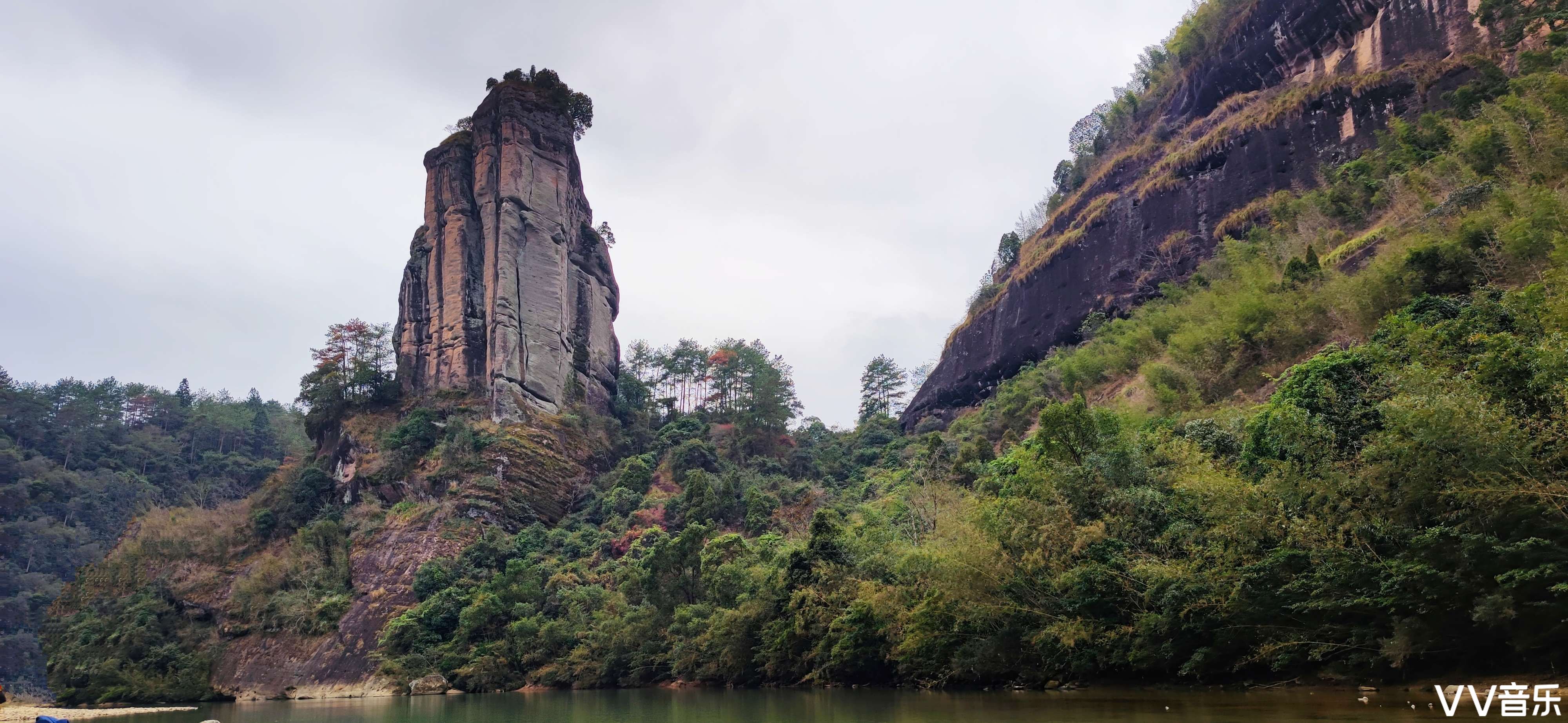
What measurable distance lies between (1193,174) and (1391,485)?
1591 inches

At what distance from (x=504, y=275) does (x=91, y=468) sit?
5026 cm

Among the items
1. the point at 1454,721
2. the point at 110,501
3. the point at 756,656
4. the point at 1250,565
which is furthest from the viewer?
the point at 110,501

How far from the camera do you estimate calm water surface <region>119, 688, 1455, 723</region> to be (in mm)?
13133

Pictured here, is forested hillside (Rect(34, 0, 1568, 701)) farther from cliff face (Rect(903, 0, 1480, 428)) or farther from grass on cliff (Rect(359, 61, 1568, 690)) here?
cliff face (Rect(903, 0, 1480, 428))

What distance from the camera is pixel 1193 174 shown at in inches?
1976

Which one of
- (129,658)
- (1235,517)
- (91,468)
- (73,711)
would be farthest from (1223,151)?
(91,468)

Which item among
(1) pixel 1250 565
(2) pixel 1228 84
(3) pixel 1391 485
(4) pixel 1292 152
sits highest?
(2) pixel 1228 84

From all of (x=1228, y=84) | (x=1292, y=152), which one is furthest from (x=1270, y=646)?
(x=1228, y=84)

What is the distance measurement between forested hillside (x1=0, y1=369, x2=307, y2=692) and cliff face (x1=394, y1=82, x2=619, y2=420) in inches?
721

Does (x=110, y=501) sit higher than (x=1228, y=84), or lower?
lower

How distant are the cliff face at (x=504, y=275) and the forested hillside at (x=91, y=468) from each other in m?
18.3

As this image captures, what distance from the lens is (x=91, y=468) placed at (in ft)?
266

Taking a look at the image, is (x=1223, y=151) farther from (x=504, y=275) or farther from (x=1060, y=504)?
(x=504, y=275)

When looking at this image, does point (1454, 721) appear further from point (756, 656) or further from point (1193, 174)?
point (1193, 174)
